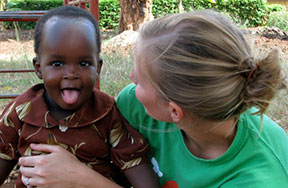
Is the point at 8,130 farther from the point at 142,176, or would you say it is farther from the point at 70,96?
the point at 142,176

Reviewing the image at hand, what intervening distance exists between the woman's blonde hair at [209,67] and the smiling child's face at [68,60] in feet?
1.07

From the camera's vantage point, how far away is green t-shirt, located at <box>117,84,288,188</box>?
48.6 inches

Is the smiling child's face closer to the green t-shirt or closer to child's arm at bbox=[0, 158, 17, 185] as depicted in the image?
the green t-shirt

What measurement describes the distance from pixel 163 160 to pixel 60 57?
0.70 meters

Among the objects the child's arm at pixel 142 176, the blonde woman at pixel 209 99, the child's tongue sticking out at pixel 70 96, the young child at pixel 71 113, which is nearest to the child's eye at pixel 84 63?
the young child at pixel 71 113

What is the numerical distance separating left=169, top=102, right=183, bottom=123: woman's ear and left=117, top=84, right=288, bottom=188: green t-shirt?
0.72 feet

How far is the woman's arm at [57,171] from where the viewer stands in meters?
1.44

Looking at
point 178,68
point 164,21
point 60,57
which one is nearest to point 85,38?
point 60,57

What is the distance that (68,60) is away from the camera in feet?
4.54

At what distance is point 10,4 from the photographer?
47.8 ft

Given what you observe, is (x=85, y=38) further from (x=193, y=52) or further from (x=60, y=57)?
(x=193, y=52)

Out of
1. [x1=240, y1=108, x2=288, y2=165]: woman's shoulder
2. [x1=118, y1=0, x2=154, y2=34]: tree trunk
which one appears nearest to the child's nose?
[x1=240, y1=108, x2=288, y2=165]: woman's shoulder

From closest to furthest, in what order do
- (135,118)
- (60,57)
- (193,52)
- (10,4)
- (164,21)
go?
(193,52)
(164,21)
(60,57)
(135,118)
(10,4)

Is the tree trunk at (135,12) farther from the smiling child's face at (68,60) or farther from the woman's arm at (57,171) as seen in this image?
the woman's arm at (57,171)
